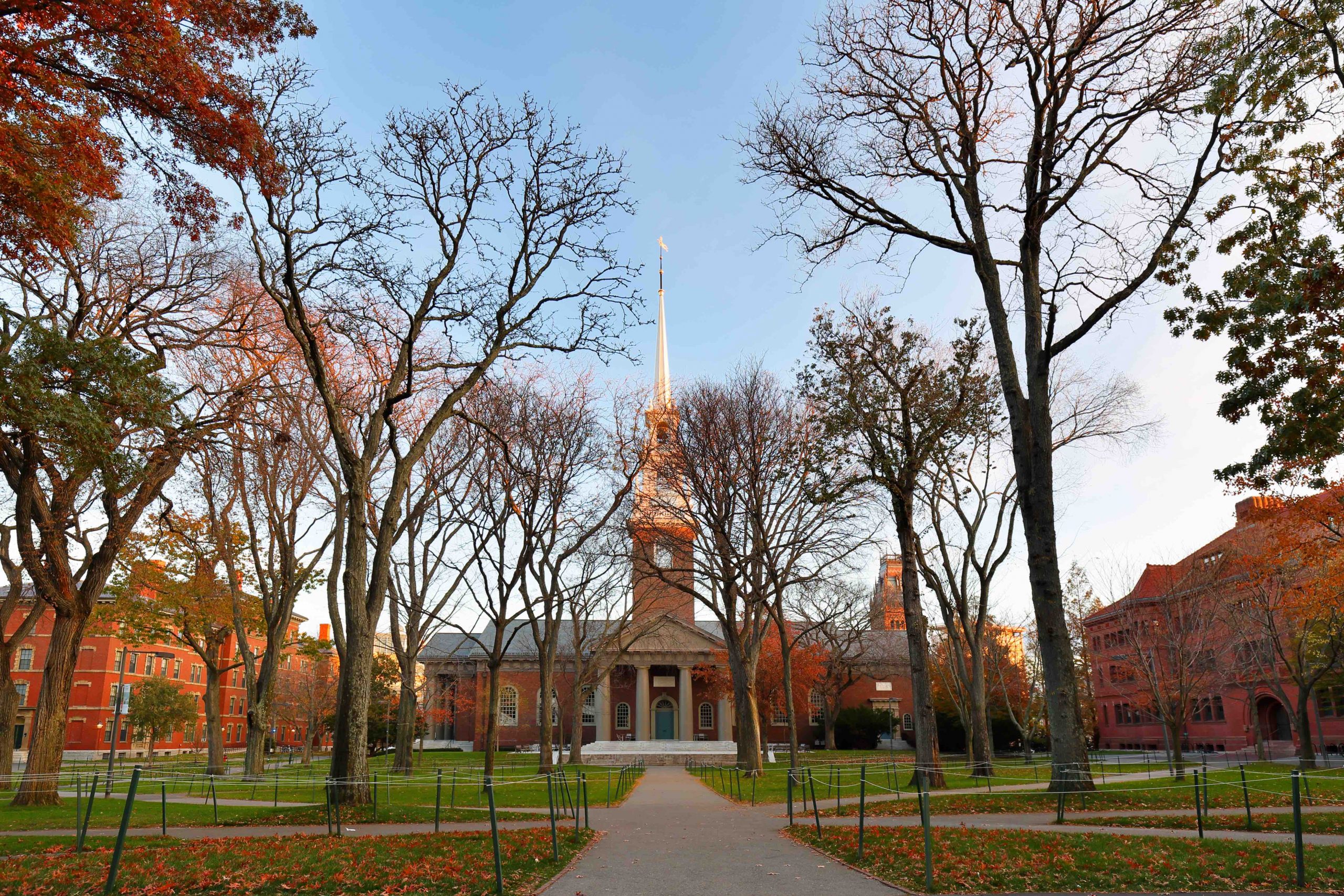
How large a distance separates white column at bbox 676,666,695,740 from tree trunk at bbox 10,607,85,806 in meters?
39.7

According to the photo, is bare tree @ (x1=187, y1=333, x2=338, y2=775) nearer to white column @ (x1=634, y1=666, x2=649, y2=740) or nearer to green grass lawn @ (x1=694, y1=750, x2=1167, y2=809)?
green grass lawn @ (x1=694, y1=750, x2=1167, y2=809)

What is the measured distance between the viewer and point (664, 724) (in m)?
58.0

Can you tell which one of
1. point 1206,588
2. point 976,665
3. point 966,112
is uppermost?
point 966,112

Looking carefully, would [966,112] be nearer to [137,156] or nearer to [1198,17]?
[1198,17]

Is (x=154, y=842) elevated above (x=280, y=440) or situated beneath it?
situated beneath

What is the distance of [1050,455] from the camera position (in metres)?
14.9

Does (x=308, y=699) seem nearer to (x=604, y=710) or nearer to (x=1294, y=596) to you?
(x=604, y=710)

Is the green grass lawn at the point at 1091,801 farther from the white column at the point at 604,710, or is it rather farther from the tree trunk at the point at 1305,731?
the white column at the point at 604,710

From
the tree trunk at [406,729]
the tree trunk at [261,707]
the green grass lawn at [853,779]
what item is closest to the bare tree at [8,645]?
the tree trunk at [261,707]

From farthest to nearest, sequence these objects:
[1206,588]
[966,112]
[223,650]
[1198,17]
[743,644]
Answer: [223,650] < [1206,588] < [743,644] < [966,112] < [1198,17]

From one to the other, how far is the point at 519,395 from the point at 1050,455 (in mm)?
15215

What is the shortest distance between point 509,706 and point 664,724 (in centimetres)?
1136

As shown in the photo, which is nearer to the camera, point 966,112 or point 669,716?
point 966,112

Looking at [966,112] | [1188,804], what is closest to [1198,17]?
[966,112]
